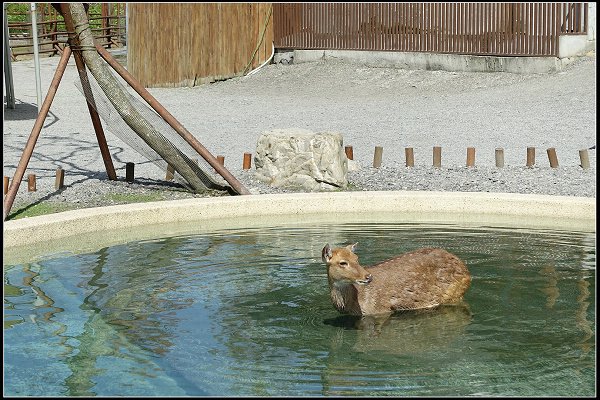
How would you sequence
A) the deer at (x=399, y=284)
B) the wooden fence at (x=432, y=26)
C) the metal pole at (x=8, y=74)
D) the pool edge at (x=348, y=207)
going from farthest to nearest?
the wooden fence at (x=432, y=26) < the metal pole at (x=8, y=74) < the pool edge at (x=348, y=207) < the deer at (x=399, y=284)

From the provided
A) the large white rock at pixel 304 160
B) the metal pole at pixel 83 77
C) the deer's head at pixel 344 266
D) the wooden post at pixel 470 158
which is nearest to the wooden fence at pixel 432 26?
the wooden post at pixel 470 158

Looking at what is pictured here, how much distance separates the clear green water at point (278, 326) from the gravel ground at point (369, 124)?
3627 mm

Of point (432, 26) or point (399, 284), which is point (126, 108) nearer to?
point (399, 284)

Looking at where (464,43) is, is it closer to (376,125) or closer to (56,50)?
(376,125)

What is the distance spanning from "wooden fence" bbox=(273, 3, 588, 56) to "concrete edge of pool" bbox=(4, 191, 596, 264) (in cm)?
1611

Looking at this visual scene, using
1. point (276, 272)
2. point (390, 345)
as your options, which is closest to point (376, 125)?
point (276, 272)

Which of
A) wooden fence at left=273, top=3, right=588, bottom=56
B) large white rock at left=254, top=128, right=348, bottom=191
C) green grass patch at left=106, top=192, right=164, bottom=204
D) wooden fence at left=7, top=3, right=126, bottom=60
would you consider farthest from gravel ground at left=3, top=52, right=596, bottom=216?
wooden fence at left=7, top=3, right=126, bottom=60

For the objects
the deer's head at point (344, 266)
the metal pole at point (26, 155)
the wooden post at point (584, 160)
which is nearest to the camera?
the deer's head at point (344, 266)

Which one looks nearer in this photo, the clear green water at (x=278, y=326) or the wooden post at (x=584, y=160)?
the clear green water at (x=278, y=326)

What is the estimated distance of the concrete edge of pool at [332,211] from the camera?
1204cm

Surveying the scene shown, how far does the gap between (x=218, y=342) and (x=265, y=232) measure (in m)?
4.34

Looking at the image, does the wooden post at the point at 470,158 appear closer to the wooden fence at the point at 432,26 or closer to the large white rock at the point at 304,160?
the large white rock at the point at 304,160

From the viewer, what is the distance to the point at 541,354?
752 cm

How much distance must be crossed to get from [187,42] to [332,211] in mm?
19735
